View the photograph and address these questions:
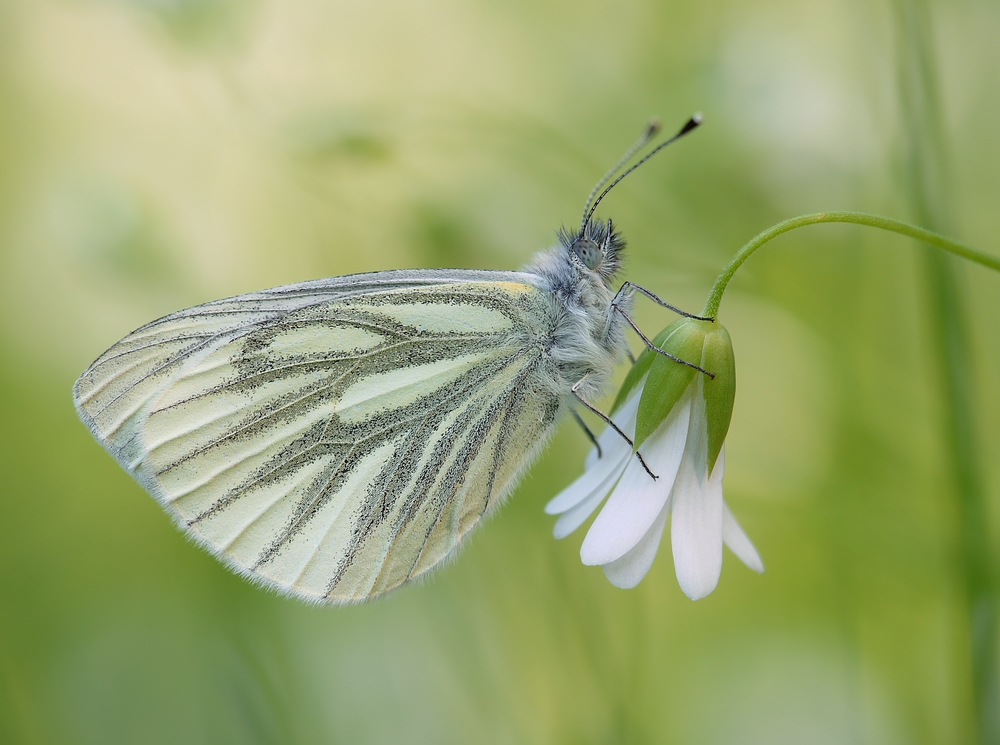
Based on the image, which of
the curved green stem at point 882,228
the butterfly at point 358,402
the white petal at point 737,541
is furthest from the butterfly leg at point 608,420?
the curved green stem at point 882,228

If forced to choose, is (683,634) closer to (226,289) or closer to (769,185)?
(769,185)

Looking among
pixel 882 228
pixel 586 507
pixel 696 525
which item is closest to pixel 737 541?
pixel 696 525

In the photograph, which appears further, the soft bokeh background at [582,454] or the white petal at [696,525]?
the soft bokeh background at [582,454]

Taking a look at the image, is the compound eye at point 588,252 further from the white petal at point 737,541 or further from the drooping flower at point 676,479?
the white petal at point 737,541

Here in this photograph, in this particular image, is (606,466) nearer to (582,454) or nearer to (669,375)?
(669,375)

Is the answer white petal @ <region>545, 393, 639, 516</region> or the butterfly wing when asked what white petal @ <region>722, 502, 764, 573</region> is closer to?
white petal @ <region>545, 393, 639, 516</region>

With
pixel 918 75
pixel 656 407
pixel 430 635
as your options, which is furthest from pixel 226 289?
pixel 918 75

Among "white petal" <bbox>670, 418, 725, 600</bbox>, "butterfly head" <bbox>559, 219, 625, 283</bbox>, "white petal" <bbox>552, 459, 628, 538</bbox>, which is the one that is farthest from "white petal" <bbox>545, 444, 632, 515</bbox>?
"butterfly head" <bbox>559, 219, 625, 283</bbox>
